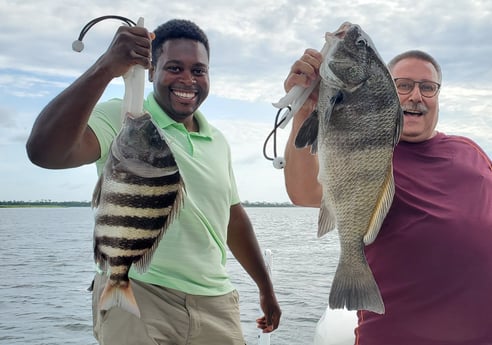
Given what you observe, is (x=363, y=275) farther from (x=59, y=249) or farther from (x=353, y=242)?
(x=59, y=249)

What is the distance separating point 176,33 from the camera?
3.45 m

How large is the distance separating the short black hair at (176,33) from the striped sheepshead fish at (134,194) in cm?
141

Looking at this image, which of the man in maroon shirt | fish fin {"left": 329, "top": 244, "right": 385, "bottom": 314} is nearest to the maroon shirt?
the man in maroon shirt

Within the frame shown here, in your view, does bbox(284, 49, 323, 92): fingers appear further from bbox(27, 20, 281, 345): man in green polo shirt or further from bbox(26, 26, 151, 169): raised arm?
bbox(27, 20, 281, 345): man in green polo shirt

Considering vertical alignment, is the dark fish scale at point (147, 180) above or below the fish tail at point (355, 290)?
above

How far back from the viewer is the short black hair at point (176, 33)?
3.45 meters

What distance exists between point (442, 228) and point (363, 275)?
2.27 feet

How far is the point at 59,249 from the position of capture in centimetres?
2503

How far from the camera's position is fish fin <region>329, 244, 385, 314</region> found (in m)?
2.39

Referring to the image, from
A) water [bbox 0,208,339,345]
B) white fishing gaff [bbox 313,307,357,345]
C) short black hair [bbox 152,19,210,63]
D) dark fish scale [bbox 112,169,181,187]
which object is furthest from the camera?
water [bbox 0,208,339,345]

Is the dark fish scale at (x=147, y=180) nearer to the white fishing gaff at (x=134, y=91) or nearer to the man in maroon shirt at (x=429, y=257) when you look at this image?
the white fishing gaff at (x=134, y=91)

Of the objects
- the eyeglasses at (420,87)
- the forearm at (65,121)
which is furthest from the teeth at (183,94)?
the eyeglasses at (420,87)

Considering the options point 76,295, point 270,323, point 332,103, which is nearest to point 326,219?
point 332,103

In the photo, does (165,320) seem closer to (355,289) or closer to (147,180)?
(355,289)
